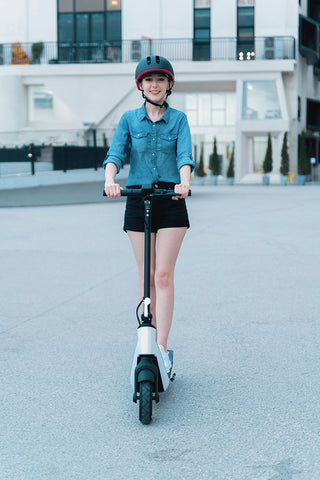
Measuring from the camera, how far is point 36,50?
149ft

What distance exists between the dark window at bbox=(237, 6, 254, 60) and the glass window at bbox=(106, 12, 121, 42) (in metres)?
7.12

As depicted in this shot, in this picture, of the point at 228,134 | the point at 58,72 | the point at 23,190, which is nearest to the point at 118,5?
the point at 58,72

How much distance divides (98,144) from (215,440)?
29944 millimetres

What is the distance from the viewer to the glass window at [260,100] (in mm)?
43156

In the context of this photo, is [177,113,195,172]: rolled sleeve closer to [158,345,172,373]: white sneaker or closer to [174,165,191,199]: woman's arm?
[174,165,191,199]: woman's arm

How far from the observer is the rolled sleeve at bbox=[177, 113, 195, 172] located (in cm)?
449

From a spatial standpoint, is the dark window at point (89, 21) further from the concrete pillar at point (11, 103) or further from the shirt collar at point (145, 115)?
the shirt collar at point (145, 115)

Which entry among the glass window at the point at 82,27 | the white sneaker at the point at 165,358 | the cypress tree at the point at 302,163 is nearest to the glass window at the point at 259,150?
the cypress tree at the point at 302,163

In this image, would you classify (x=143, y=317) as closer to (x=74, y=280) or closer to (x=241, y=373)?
(x=241, y=373)

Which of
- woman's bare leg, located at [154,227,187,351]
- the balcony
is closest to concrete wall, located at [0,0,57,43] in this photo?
the balcony

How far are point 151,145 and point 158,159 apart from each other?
93mm

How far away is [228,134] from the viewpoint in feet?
150

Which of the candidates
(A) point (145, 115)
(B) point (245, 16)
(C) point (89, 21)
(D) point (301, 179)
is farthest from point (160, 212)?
(C) point (89, 21)

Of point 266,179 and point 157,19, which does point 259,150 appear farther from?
point 157,19
